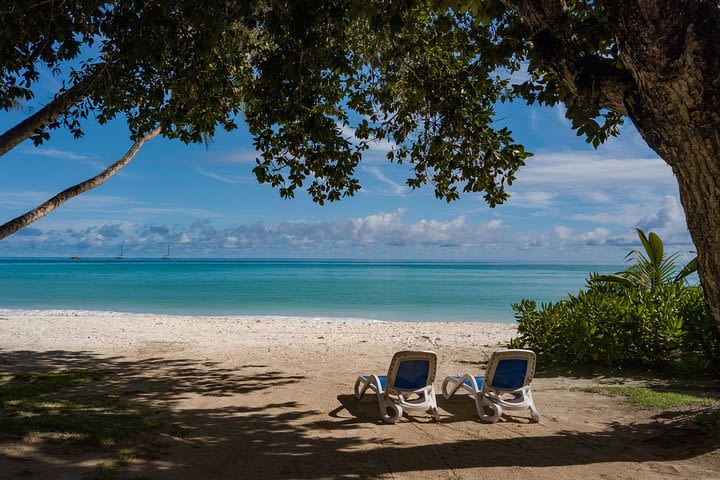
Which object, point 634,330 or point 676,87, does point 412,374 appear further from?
point 634,330

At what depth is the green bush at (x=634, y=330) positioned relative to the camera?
9.52 m

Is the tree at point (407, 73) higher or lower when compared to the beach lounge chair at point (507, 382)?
higher

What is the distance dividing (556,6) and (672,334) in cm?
692

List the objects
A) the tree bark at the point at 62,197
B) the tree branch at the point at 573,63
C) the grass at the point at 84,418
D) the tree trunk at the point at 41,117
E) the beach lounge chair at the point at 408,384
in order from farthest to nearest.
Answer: the tree bark at the point at 62,197 < the tree trunk at the point at 41,117 < the beach lounge chair at the point at 408,384 < the grass at the point at 84,418 < the tree branch at the point at 573,63

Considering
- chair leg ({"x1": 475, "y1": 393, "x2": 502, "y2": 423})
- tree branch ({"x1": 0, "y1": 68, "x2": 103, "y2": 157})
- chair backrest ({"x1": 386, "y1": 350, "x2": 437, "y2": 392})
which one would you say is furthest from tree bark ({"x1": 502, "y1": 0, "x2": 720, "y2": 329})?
tree branch ({"x1": 0, "y1": 68, "x2": 103, "y2": 157})

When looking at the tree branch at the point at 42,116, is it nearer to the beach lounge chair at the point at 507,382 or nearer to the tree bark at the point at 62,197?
the tree bark at the point at 62,197

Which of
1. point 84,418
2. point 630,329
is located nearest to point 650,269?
point 630,329

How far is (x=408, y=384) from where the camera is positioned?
717 centimetres

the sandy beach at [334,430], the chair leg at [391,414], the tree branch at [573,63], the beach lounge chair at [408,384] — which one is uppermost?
the tree branch at [573,63]

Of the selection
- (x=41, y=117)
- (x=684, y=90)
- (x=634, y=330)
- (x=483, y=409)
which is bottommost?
(x=483, y=409)

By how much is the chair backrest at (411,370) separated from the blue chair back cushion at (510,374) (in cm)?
81

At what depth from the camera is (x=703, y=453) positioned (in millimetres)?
5773

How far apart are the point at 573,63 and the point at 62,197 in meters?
8.27

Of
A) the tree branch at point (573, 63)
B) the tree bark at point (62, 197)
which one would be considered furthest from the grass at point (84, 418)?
the tree branch at point (573, 63)
